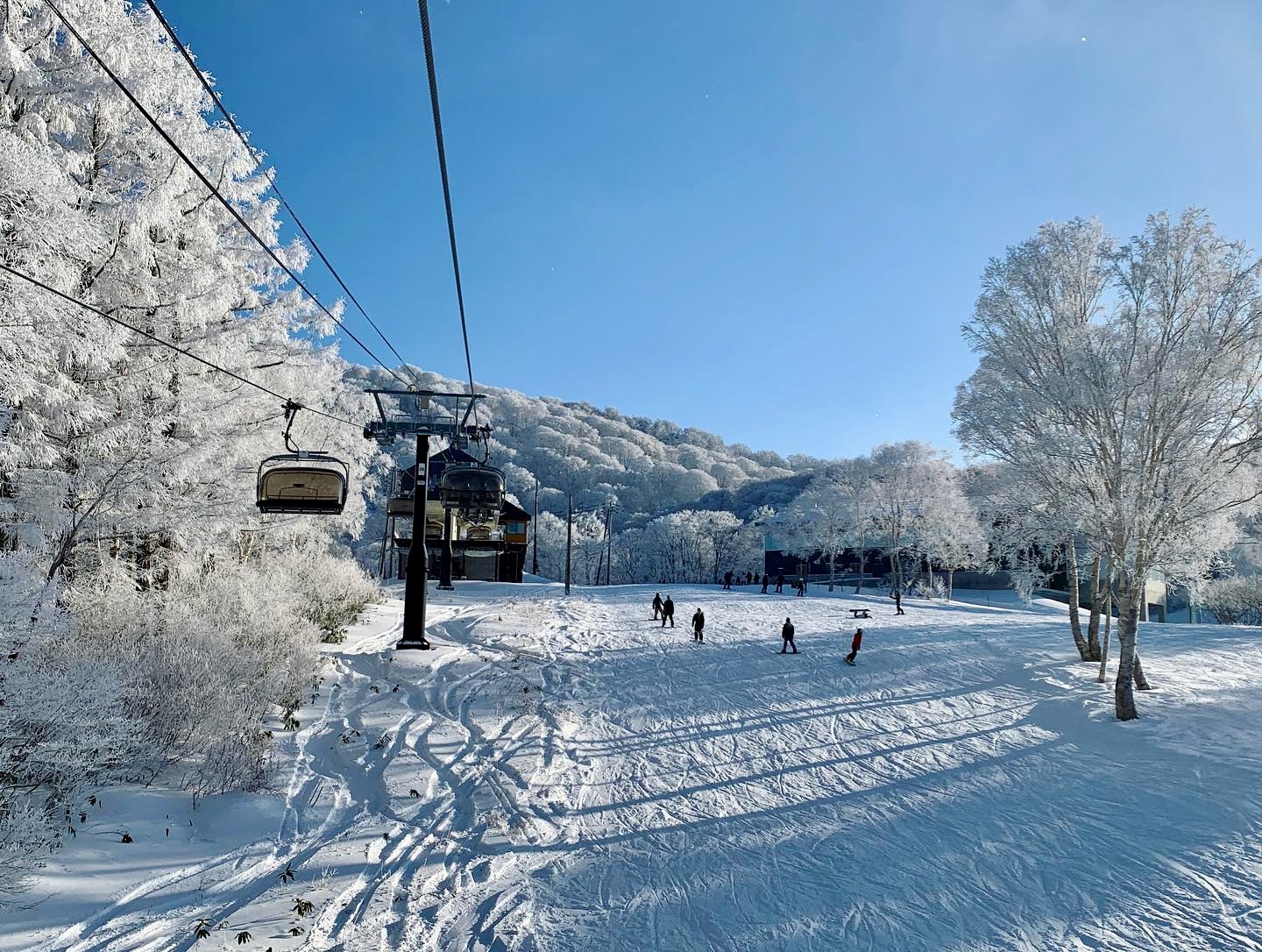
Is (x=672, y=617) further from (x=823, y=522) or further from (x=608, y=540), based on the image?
(x=608, y=540)

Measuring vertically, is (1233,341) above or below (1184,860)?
above

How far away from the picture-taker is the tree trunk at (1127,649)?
1450 cm

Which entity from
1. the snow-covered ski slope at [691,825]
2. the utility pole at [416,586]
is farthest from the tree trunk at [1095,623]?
the utility pole at [416,586]

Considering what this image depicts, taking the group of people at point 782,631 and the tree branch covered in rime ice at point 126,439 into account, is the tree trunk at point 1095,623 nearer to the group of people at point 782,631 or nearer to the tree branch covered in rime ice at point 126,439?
the group of people at point 782,631

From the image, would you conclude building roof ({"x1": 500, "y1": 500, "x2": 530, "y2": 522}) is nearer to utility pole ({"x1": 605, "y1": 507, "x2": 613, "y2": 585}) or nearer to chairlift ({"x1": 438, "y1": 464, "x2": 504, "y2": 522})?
utility pole ({"x1": 605, "y1": 507, "x2": 613, "y2": 585})

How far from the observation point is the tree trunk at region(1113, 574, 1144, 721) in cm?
1450

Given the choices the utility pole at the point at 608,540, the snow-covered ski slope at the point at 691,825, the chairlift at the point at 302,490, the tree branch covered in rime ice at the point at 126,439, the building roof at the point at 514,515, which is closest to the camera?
the snow-covered ski slope at the point at 691,825

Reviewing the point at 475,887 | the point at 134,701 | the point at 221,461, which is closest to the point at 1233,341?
the point at 475,887

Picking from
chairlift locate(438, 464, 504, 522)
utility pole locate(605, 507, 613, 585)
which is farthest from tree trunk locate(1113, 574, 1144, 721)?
utility pole locate(605, 507, 613, 585)

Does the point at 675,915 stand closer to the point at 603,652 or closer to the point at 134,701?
the point at 134,701

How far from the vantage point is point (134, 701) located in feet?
24.0

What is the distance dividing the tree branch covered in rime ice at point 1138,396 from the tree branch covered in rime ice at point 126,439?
693 inches

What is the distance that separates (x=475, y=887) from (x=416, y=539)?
10.7 meters

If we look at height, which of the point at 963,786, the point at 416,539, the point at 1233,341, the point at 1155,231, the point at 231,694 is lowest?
the point at 963,786
